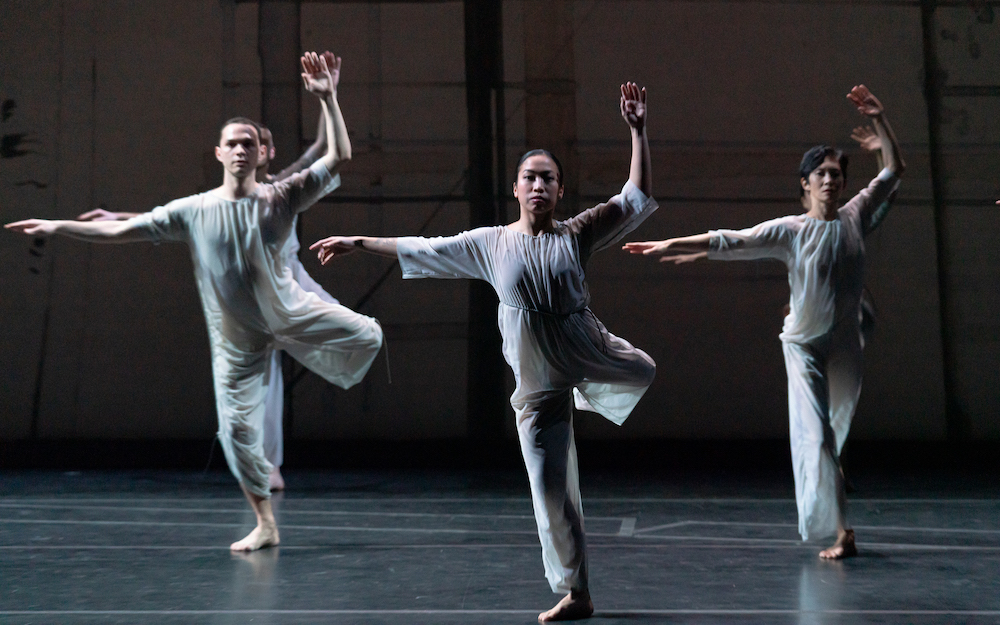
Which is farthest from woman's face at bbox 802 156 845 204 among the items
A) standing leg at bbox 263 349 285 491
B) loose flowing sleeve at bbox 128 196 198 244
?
standing leg at bbox 263 349 285 491

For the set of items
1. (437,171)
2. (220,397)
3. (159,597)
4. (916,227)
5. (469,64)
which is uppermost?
(469,64)

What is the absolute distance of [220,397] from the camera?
3852 mm

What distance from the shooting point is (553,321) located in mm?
2814

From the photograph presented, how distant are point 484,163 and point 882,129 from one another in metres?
3.39

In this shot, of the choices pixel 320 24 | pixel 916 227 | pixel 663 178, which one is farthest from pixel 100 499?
pixel 916 227

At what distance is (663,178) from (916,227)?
172cm

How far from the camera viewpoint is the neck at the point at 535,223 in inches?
113

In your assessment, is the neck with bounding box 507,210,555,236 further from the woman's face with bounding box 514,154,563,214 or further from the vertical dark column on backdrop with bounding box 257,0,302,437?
the vertical dark column on backdrop with bounding box 257,0,302,437

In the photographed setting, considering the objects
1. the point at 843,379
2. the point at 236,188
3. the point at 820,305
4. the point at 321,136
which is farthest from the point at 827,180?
the point at 236,188

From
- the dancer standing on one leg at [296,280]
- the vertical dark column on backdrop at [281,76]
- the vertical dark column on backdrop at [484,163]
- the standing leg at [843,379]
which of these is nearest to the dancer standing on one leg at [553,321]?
the standing leg at [843,379]

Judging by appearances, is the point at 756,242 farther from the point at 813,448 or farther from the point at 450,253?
the point at 450,253

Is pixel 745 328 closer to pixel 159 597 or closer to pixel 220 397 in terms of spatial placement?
pixel 220 397

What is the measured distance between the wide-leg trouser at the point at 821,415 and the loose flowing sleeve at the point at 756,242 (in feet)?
1.23

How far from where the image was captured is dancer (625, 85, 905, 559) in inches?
145
